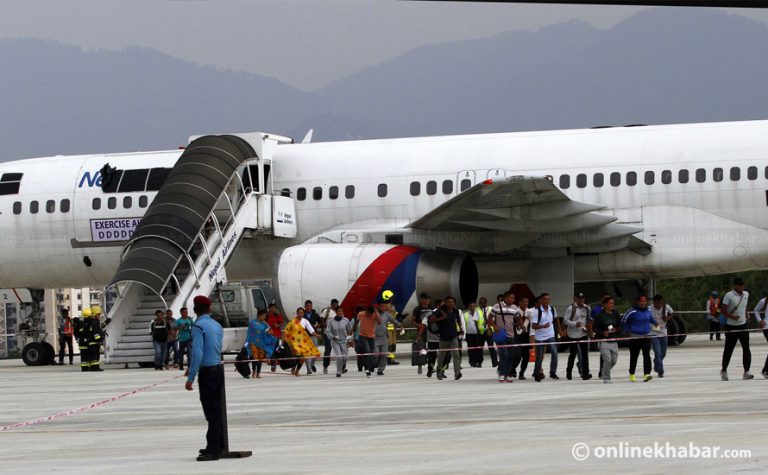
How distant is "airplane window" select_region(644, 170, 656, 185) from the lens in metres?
28.5

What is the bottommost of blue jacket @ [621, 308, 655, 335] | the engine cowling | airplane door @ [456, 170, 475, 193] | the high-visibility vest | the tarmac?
the tarmac

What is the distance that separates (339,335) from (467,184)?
580cm

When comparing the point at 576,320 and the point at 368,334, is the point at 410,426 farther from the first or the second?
the point at 368,334

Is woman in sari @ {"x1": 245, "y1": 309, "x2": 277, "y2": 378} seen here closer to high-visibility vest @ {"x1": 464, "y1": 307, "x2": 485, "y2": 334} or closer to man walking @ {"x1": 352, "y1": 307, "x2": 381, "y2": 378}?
man walking @ {"x1": 352, "y1": 307, "x2": 381, "y2": 378}

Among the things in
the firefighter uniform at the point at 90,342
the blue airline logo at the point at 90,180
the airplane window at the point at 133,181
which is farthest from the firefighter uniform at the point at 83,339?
the blue airline logo at the point at 90,180

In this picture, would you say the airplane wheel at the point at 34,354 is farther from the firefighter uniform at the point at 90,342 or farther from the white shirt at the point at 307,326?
the white shirt at the point at 307,326

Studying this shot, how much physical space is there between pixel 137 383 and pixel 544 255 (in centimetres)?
970

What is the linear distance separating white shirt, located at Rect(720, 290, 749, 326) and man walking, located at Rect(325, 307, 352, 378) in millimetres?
8027

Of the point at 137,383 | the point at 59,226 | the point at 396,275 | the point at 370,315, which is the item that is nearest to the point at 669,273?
the point at 396,275

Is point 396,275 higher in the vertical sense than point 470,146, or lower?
lower

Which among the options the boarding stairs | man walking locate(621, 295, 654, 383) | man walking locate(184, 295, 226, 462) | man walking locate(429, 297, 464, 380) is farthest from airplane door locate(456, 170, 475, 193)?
man walking locate(184, 295, 226, 462)

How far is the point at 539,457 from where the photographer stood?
10.7 m

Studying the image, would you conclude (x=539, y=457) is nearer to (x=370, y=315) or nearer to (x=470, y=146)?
(x=370, y=315)

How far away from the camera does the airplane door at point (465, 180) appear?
29.4 m
